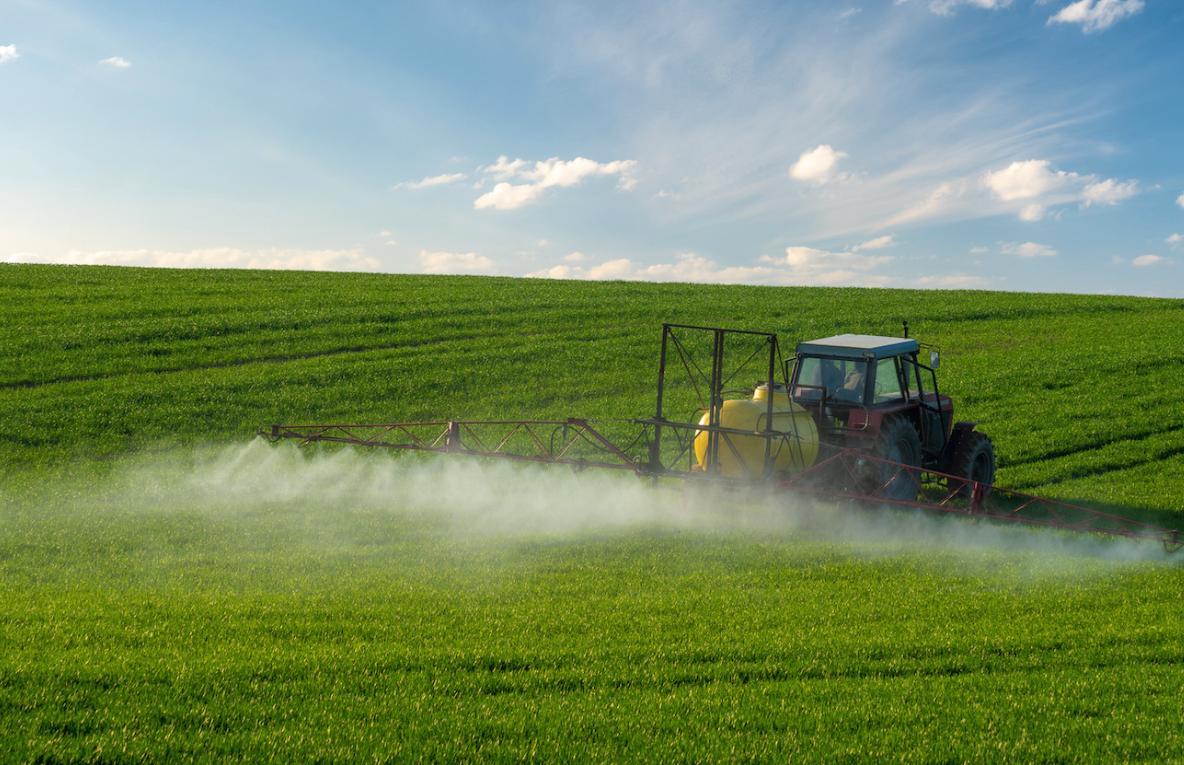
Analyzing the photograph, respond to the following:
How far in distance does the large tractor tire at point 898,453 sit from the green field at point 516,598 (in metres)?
0.77

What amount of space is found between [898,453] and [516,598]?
8.41 meters

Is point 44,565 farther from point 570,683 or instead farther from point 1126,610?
point 1126,610

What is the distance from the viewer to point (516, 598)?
8977 millimetres

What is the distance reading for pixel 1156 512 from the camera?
1506 centimetres

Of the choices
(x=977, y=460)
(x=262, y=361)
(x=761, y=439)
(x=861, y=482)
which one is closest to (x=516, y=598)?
(x=761, y=439)

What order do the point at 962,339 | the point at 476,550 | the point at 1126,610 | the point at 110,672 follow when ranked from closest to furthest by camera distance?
the point at 110,672, the point at 1126,610, the point at 476,550, the point at 962,339

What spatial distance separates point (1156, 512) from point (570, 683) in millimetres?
14330

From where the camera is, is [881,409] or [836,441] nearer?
[836,441]

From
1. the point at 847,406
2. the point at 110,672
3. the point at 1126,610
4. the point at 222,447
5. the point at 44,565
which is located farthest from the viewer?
the point at 222,447

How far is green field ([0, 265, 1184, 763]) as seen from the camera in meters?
5.96

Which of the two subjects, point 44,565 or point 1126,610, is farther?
point 44,565

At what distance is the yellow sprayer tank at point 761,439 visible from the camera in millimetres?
12766

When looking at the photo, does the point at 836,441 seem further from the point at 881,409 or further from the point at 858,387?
the point at 858,387

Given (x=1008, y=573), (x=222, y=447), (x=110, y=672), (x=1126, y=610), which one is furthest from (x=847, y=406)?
(x=222, y=447)
